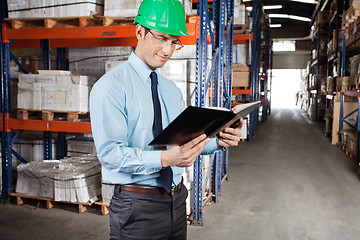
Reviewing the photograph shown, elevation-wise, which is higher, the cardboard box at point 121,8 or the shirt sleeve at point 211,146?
the cardboard box at point 121,8

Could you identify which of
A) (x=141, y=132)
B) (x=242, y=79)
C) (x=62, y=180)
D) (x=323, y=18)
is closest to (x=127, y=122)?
(x=141, y=132)

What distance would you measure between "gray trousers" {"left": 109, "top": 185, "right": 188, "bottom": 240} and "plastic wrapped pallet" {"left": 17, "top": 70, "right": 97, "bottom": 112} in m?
3.23

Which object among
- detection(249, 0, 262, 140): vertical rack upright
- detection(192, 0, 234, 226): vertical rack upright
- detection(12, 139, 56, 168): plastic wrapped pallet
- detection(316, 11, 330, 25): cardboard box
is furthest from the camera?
detection(316, 11, 330, 25): cardboard box

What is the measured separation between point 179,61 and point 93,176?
221 centimetres

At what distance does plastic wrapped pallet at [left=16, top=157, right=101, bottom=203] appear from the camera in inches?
191

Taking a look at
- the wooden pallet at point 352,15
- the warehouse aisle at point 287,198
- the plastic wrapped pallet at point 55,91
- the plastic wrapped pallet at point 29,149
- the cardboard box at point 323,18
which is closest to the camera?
the warehouse aisle at point 287,198

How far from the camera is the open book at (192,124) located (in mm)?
1360

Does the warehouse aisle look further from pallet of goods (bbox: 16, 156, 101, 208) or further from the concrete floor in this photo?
pallet of goods (bbox: 16, 156, 101, 208)

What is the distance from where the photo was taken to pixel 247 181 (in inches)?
270

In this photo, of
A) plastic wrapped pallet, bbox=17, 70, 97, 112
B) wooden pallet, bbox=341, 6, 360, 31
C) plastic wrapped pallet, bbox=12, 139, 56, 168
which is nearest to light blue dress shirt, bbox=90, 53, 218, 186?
plastic wrapped pallet, bbox=17, 70, 97, 112

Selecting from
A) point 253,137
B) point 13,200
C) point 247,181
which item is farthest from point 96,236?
point 253,137

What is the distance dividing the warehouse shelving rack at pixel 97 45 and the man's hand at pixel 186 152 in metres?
2.80

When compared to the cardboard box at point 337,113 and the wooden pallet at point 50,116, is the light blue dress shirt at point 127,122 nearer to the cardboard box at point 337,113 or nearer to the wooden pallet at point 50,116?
the wooden pallet at point 50,116

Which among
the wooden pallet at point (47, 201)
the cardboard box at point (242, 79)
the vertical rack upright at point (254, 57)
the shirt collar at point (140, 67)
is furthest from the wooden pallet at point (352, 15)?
the shirt collar at point (140, 67)
